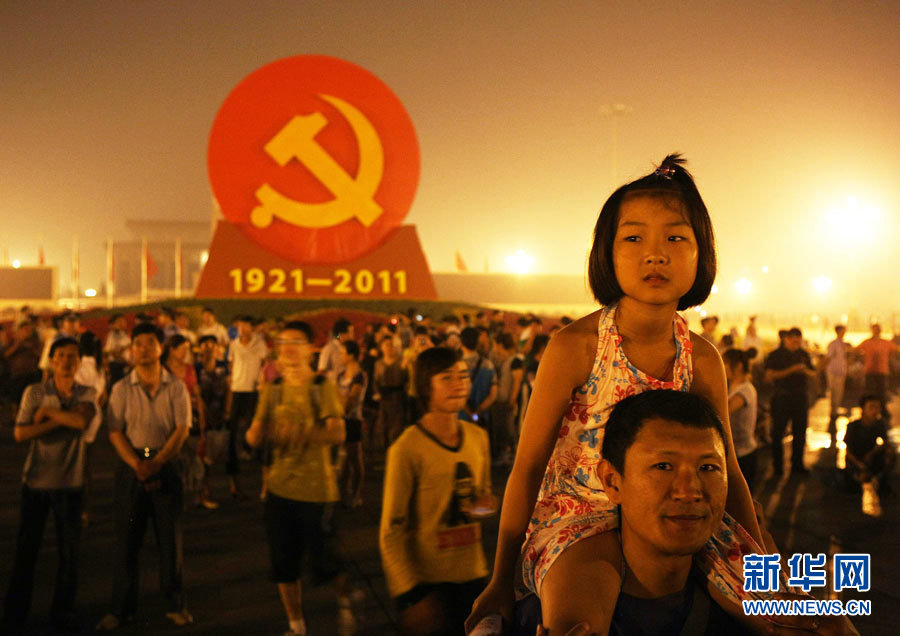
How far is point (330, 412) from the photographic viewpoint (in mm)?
4051

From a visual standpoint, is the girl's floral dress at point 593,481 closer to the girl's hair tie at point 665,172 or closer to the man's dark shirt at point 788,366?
the girl's hair tie at point 665,172

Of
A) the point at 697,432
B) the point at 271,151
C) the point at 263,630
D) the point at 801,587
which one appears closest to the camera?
the point at 697,432

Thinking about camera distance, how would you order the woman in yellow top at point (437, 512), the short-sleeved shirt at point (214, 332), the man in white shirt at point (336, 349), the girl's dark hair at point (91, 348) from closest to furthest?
the woman in yellow top at point (437, 512)
the girl's dark hair at point (91, 348)
the man in white shirt at point (336, 349)
the short-sleeved shirt at point (214, 332)

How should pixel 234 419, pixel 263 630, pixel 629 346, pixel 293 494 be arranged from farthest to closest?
pixel 234 419
pixel 263 630
pixel 293 494
pixel 629 346

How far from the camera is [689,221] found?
160 cm

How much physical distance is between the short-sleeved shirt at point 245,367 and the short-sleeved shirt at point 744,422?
4.50 meters

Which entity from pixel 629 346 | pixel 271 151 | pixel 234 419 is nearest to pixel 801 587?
pixel 629 346

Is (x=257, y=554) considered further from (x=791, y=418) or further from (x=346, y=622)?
(x=791, y=418)

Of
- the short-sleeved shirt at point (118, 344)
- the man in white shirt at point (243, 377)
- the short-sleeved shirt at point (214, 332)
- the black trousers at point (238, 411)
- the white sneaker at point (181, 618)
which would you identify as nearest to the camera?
the white sneaker at point (181, 618)

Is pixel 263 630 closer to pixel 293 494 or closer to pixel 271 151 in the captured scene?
pixel 293 494

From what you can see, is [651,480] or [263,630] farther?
[263,630]

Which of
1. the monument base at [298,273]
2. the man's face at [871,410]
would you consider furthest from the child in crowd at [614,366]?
the monument base at [298,273]

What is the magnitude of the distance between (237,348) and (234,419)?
0.71m

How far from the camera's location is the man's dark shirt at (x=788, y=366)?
8.38 metres
